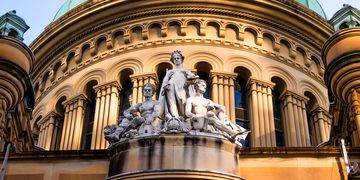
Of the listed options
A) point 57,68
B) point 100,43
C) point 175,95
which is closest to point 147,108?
point 175,95

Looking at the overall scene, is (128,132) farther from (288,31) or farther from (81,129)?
(288,31)

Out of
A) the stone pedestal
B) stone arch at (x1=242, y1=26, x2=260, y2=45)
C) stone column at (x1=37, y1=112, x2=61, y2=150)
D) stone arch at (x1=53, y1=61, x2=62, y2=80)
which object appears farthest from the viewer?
stone arch at (x1=53, y1=61, x2=62, y2=80)

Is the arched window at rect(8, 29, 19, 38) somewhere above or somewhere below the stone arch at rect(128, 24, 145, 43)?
below

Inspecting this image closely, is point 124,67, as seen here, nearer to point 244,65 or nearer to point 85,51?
point 85,51

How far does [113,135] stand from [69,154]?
147 cm

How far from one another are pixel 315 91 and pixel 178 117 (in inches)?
663

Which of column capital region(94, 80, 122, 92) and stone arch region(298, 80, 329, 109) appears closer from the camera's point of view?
column capital region(94, 80, 122, 92)

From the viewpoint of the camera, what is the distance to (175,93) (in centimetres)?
1630

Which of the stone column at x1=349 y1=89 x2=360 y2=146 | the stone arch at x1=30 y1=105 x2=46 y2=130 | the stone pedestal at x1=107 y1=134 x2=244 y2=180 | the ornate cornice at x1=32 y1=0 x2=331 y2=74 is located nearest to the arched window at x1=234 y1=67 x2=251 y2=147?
the ornate cornice at x1=32 y1=0 x2=331 y2=74

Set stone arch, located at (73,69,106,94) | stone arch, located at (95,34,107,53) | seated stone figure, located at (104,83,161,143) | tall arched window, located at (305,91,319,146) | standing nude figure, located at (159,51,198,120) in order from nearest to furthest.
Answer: seated stone figure, located at (104,83,161,143)
standing nude figure, located at (159,51,198,120)
tall arched window, located at (305,91,319,146)
stone arch, located at (73,69,106,94)
stone arch, located at (95,34,107,53)

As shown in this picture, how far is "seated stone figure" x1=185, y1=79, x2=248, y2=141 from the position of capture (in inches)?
600

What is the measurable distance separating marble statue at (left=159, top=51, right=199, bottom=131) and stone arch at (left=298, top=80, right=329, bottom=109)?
47.6 feet

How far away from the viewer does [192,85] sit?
16.7 m

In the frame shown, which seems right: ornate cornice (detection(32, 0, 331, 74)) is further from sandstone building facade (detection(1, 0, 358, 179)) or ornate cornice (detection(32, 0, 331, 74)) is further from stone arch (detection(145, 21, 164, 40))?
stone arch (detection(145, 21, 164, 40))
